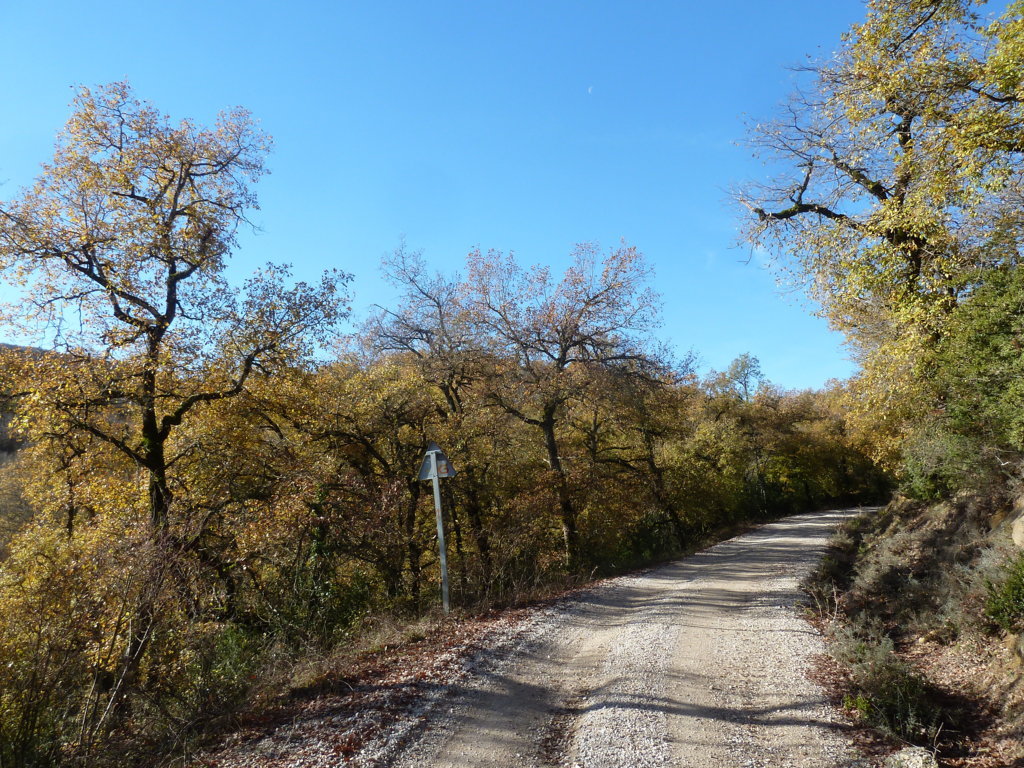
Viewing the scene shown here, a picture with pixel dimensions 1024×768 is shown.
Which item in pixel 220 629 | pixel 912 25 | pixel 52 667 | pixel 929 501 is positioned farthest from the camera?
pixel 929 501

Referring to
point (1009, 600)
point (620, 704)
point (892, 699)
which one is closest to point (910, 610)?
point (1009, 600)

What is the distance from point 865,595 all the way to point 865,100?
9.14 meters

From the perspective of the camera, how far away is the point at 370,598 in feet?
37.9

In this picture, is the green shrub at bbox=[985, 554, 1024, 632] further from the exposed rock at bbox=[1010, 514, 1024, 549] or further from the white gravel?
the white gravel

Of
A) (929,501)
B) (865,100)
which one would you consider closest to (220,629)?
(865,100)

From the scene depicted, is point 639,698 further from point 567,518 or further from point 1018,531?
point 567,518

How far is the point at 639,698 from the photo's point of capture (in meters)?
5.95

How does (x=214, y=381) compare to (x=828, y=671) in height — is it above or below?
above

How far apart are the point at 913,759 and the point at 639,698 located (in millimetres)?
2375

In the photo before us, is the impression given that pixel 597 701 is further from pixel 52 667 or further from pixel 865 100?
pixel 865 100

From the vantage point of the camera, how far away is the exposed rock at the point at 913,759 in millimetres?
4497

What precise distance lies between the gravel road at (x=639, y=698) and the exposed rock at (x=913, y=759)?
0.30 m

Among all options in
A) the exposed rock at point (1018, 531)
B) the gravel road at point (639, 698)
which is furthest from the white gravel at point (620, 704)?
the exposed rock at point (1018, 531)

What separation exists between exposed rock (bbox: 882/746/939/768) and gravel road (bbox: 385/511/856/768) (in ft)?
0.99
